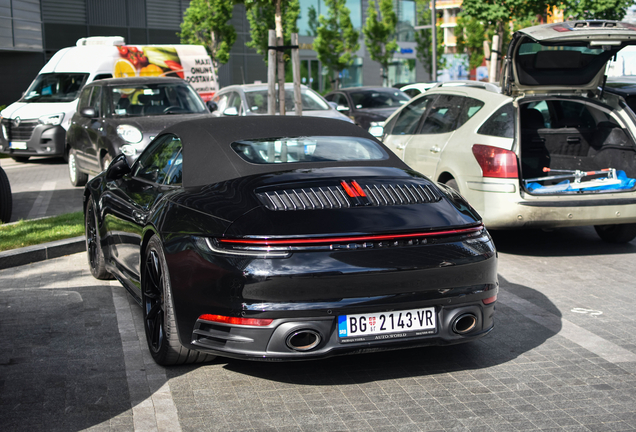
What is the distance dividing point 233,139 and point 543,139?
473 centimetres

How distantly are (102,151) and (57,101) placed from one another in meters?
6.51

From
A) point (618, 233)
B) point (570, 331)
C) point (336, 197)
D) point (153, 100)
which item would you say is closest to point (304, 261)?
point (336, 197)

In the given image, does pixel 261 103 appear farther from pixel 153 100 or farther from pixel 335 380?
pixel 335 380

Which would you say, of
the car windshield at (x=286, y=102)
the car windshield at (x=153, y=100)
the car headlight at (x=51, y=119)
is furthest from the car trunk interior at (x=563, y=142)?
→ the car headlight at (x=51, y=119)

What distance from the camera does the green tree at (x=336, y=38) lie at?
4709 cm

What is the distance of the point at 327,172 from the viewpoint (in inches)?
179

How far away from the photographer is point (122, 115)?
40.5 feet

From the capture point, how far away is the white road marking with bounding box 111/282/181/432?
3.83 m

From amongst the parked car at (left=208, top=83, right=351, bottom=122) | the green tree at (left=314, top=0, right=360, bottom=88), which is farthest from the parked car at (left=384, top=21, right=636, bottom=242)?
the green tree at (left=314, top=0, right=360, bottom=88)

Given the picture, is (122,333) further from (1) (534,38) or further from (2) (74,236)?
(1) (534,38)

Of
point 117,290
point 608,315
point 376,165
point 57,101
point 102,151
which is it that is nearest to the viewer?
point 376,165

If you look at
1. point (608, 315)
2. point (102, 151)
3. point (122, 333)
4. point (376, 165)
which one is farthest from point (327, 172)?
point (102, 151)

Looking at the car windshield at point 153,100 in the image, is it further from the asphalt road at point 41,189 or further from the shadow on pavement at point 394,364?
the shadow on pavement at point 394,364

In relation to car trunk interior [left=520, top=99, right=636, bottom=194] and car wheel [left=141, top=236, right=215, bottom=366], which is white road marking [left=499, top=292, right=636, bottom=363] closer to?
car wheel [left=141, top=236, right=215, bottom=366]
